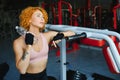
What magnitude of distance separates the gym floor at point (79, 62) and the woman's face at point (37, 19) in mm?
1888

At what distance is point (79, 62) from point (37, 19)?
2.88 m

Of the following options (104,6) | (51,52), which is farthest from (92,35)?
(104,6)

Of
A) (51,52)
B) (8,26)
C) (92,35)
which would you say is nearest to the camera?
(92,35)

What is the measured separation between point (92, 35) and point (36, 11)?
0.53m

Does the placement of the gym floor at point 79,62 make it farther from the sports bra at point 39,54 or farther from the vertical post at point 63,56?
the sports bra at point 39,54

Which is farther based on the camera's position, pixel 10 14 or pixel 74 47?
pixel 10 14

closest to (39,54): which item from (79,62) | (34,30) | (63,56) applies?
(34,30)

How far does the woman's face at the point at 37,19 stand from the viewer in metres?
1.88

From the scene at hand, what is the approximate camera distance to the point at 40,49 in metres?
Answer: 1.87

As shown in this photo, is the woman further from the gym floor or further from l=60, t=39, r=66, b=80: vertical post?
the gym floor

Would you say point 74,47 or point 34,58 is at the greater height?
point 34,58

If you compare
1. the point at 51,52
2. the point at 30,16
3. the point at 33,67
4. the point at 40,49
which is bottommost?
the point at 51,52

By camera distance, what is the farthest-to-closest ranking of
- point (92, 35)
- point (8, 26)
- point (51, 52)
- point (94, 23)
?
1. point (8, 26)
2. point (94, 23)
3. point (51, 52)
4. point (92, 35)

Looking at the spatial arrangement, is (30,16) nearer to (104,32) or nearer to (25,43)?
(25,43)
